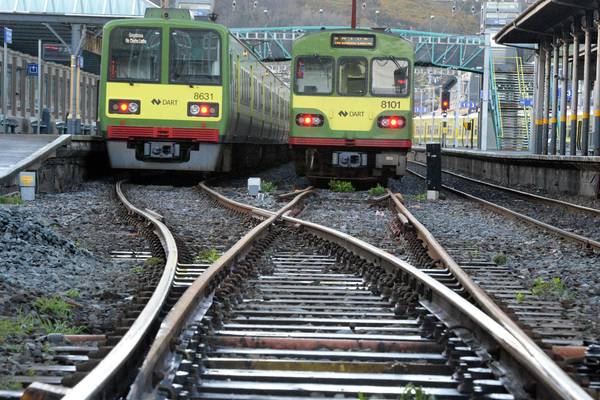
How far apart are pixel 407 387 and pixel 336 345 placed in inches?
36.3

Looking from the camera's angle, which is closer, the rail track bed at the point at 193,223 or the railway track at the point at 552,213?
the rail track bed at the point at 193,223

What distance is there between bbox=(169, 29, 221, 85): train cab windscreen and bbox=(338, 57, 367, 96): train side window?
7.59 ft

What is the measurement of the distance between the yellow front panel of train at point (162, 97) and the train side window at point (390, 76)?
296 centimetres

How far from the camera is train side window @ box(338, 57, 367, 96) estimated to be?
58.0 feet

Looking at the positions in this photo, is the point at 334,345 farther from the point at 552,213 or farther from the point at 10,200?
the point at 552,213

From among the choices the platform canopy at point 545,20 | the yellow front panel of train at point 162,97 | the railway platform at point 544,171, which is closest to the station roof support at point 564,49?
the platform canopy at point 545,20

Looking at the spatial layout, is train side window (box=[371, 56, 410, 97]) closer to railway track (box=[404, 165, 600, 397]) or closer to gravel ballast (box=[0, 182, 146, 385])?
gravel ballast (box=[0, 182, 146, 385])

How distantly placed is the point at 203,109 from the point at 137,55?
5.39 ft

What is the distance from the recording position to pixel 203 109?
694 inches

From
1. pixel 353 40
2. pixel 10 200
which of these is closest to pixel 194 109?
pixel 353 40

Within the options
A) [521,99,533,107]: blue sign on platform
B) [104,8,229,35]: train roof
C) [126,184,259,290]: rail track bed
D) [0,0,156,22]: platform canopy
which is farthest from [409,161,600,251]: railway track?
[521,99,533,107]: blue sign on platform

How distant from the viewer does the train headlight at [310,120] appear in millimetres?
17609

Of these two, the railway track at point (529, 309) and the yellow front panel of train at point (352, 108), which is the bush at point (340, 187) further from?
the railway track at point (529, 309)

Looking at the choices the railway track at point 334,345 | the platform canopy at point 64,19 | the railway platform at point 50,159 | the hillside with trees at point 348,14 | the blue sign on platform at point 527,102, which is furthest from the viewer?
the hillside with trees at point 348,14
